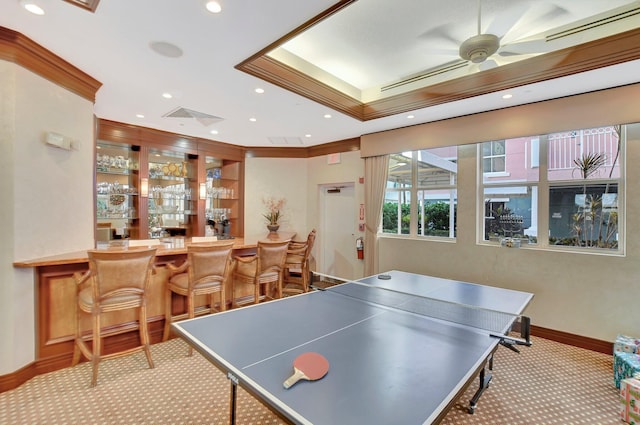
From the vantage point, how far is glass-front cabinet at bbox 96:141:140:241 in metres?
4.62

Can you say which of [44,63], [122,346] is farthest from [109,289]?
[44,63]

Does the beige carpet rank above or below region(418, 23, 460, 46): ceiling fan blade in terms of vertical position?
below

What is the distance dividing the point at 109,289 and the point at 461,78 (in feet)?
14.1

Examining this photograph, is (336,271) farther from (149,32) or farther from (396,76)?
A: (149,32)

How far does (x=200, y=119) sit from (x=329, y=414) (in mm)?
4506

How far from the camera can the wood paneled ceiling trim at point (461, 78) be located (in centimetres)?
259

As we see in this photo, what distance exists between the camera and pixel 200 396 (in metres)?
2.43

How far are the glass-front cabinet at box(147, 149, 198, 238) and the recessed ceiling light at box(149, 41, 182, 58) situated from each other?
10.1 feet

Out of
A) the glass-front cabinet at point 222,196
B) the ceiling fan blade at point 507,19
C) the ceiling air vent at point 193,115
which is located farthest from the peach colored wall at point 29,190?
the ceiling fan blade at point 507,19

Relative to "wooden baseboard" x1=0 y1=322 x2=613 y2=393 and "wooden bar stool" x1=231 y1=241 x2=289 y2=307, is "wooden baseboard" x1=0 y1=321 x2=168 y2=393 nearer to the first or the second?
"wooden baseboard" x1=0 y1=322 x2=613 y2=393

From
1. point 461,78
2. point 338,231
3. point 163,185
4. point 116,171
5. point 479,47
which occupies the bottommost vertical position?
point 338,231

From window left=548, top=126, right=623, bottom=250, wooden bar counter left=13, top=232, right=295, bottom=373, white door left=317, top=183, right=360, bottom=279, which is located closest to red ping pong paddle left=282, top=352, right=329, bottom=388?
wooden bar counter left=13, top=232, right=295, bottom=373

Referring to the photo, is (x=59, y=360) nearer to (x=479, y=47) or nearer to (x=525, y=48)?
(x=479, y=47)

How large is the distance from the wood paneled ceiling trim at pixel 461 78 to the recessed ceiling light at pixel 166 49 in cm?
54
